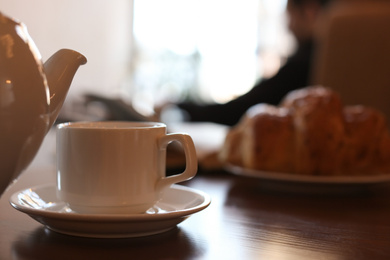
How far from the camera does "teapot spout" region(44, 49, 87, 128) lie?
463mm

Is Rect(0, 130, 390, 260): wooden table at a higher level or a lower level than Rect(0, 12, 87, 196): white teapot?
lower

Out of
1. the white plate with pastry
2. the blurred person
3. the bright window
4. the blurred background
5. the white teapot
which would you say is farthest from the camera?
the bright window

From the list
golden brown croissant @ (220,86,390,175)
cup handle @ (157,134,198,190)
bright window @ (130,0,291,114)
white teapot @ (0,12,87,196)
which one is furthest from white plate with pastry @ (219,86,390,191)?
bright window @ (130,0,291,114)

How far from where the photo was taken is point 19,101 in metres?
0.39

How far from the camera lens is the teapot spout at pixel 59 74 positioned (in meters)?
0.46

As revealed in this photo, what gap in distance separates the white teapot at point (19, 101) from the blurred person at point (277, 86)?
75.1 inches

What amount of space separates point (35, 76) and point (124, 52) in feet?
14.0

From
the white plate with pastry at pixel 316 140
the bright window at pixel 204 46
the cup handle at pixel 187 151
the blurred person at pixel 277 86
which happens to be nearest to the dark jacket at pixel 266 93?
the blurred person at pixel 277 86

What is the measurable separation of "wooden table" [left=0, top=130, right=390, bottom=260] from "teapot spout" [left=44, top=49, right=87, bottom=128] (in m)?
0.12

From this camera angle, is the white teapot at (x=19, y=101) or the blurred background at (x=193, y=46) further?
the blurred background at (x=193, y=46)

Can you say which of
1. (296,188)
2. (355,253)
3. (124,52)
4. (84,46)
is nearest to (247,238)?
(355,253)

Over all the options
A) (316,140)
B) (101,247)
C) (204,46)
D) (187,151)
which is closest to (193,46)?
(204,46)

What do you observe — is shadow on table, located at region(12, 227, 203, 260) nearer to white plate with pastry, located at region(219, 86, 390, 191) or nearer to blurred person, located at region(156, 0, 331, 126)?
white plate with pastry, located at region(219, 86, 390, 191)

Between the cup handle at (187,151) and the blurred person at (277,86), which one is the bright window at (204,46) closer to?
the blurred person at (277,86)
